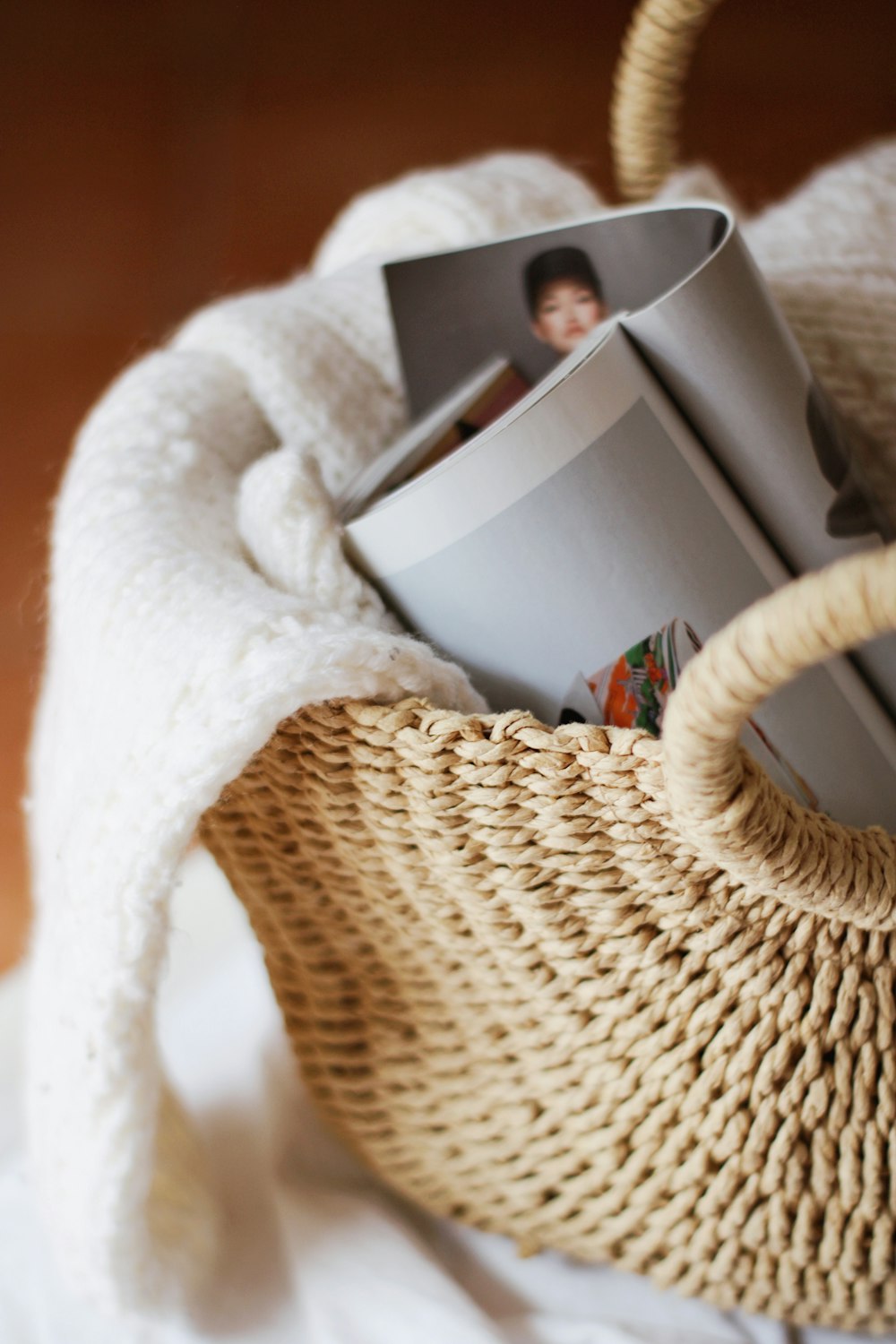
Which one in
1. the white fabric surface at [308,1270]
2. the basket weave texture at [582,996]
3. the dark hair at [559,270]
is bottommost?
the white fabric surface at [308,1270]

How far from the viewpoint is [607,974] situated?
0.41m

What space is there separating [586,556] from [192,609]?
14cm

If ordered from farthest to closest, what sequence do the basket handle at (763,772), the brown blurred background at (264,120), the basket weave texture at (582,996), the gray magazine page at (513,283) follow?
the brown blurred background at (264,120)
the gray magazine page at (513,283)
the basket weave texture at (582,996)
the basket handle at (763,772)

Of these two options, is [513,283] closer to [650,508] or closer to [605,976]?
[650,508]

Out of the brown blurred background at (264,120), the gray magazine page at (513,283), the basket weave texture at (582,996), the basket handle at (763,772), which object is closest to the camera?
the basket handle at (763,772)

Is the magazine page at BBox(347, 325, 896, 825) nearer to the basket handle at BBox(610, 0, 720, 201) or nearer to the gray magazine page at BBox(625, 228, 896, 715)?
the gray magazine page at BBox(625, 228, 896, 715)

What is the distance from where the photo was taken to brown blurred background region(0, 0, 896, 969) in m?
1.37

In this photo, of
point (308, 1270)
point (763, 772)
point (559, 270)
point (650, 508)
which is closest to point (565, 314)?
point (559, 270)

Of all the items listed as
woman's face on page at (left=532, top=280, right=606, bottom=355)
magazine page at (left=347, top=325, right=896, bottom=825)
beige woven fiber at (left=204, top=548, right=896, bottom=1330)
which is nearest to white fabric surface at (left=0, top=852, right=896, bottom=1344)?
beige woven fiber at (left=204, top=548, right=896, bottom=1330)

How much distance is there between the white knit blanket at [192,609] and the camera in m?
0.37

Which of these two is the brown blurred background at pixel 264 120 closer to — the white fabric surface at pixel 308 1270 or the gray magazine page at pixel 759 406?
the white fabric surface at pixel 308 1270

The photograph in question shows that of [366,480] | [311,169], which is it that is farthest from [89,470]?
[311,169]

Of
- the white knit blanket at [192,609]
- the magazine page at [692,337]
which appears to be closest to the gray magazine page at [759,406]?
the magazine page at [692,337]

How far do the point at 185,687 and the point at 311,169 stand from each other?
1280 millimetres
